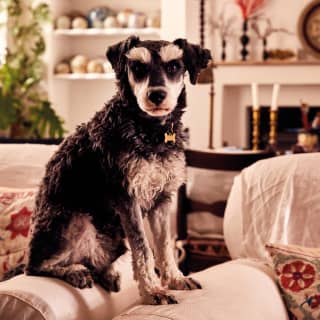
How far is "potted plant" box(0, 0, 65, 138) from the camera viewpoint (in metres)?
5.45

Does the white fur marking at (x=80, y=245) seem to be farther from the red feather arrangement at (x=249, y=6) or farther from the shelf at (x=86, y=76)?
the red feather arrangement at (x=249, y=6)

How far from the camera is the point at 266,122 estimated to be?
20.9 feet

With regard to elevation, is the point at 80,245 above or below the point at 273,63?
below

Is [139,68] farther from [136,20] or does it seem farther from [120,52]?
[136,20]

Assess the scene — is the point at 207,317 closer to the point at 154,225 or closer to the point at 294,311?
the point at 154,225

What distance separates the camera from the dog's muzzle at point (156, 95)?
144cm

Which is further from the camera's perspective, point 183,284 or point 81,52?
point 81,52

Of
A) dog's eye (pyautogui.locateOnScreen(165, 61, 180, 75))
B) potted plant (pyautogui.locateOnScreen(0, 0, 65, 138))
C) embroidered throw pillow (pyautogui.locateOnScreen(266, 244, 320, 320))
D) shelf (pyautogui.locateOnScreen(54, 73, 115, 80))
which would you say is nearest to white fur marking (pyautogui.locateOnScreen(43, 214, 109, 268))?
dog's eye (pyautogui.locateOnScreen(165, 61, 180, 75))

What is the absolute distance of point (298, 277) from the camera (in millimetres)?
1931

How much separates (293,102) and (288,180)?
4.27 m

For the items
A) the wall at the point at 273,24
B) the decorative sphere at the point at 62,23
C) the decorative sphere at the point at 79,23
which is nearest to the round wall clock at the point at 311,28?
the wall at the point at 273,24

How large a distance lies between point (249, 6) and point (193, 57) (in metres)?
4.66

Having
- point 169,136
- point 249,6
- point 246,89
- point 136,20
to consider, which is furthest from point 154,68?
point 246,89

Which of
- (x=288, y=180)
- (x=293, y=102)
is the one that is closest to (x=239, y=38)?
(x=293, y=102)
